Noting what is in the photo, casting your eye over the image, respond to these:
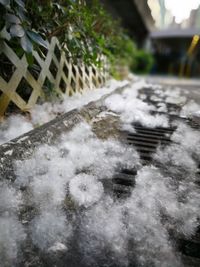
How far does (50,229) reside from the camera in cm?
118

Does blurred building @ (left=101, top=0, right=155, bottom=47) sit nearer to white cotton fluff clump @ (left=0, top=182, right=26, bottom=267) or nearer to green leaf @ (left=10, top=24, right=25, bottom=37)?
green leaf @ (left=10, top=24, right=25, bottom=37)

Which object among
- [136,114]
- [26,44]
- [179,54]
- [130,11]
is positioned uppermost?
[130,11]

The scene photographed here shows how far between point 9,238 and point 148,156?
1.09 meters

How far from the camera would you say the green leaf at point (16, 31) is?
142 centimetres

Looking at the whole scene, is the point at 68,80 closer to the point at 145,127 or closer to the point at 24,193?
the point at 145,127

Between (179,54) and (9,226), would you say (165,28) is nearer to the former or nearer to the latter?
(179,54)

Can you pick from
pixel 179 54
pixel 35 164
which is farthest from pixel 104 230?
pixel 179 54

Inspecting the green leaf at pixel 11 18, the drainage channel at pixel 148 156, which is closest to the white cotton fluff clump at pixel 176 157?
the drainage channel at pixel 148 156

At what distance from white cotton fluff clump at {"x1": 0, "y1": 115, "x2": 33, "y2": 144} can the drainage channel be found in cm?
72

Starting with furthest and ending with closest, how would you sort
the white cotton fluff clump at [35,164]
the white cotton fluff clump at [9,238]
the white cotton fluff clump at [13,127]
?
the white cotton fluff clump at [13,127], the white cotton fluff clump at [35,164], the white cotton fluff clump at [9,238]

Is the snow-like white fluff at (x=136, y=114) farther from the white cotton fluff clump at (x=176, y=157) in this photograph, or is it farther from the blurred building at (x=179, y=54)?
the blurred building at (x=179, y=54)

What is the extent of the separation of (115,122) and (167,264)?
1.64 m

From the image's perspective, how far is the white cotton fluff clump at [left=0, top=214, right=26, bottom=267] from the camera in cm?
104

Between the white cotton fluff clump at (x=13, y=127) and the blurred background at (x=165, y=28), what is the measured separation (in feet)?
22.2
